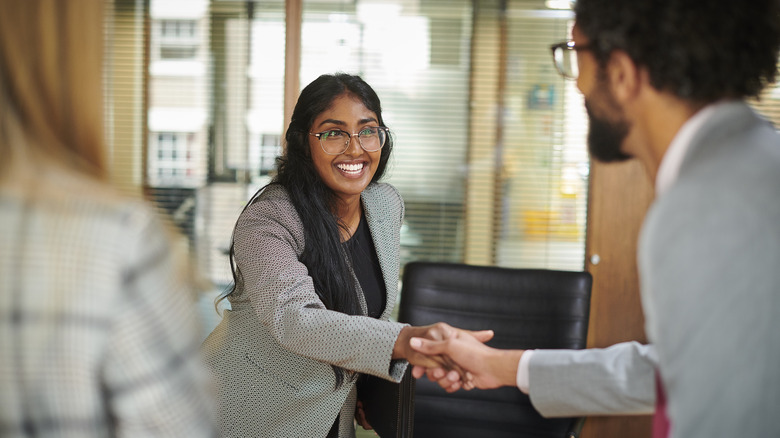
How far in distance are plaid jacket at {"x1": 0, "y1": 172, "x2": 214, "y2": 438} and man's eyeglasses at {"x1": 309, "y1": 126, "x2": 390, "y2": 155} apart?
147 cm

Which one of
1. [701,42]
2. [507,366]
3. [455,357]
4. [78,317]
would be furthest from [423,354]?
[78,317]

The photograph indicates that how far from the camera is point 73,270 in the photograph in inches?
33.3

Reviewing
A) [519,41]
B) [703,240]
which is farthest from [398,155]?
[703,240]

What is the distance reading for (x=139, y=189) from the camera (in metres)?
3.71

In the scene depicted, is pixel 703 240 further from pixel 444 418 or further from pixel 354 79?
pixel 444 418

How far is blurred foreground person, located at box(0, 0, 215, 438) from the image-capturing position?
2.76ft

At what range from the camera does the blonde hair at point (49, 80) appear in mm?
866

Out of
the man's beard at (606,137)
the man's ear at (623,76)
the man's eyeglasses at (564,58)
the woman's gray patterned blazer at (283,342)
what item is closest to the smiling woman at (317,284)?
the woman's gray patterned blazer at (283,342)

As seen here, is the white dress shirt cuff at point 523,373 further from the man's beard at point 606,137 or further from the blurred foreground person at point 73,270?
the blurred foreground person at point 73,270

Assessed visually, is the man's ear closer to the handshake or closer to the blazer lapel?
the handshake

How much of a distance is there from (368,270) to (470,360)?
55 cm

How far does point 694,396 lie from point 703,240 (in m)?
0.19

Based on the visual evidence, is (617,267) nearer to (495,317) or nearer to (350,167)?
(495,317)

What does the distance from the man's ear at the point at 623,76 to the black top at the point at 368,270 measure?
1.19 meters
